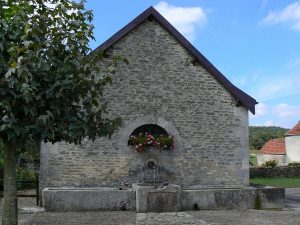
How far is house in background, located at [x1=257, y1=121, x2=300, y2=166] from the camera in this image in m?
35.3

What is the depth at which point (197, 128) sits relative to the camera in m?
13.9

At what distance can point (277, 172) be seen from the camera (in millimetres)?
27312

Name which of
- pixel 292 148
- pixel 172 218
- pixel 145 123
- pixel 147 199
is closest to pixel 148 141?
pixel 145 123

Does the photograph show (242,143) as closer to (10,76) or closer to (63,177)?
(63,177)

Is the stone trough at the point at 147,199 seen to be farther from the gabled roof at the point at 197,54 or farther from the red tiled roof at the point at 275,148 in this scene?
the red tiled roof at the point at 275,148

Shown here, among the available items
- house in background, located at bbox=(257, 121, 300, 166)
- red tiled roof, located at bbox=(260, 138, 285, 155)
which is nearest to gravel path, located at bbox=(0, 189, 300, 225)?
house in background, located at bbox=(257, 121, 300, 166)

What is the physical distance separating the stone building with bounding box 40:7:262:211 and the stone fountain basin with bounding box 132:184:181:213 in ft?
6.18

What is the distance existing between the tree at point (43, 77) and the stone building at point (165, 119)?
21.0 feet

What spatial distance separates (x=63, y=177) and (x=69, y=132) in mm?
7054

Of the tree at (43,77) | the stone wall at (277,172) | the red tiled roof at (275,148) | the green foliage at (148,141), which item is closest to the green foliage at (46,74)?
the tree at (43,77)

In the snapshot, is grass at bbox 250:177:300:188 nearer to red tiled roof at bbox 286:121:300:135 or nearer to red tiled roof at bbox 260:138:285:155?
red tiled roof at bbox 286:121:300:135

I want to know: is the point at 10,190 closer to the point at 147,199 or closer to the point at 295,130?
the point at 147,199

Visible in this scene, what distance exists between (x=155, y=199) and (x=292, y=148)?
2704 centimetres

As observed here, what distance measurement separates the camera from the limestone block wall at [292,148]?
35156 mm
